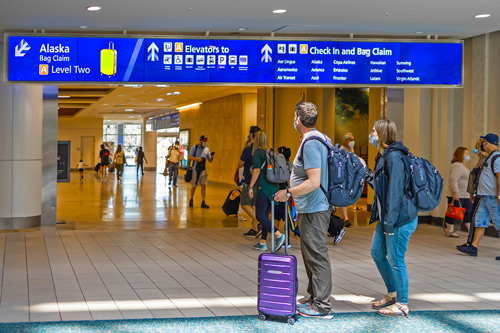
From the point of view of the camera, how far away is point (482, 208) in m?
8.31

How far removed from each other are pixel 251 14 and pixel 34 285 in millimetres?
4531

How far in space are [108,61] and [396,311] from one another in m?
5.71

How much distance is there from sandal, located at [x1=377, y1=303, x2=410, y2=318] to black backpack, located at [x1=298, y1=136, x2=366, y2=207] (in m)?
0.91

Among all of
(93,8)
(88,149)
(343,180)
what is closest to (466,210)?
(343,180)

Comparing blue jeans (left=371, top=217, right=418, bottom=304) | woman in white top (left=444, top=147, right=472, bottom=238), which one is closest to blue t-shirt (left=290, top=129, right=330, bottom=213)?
blue jeans (left=371, top=217, right=418, bottom=304)

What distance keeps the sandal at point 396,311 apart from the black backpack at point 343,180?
2.99 feet

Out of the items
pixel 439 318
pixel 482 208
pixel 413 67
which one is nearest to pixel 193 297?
pixel 439 318

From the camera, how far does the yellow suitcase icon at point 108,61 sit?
9.27 metres

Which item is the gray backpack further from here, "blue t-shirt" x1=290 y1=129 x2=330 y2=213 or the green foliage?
the green foliage

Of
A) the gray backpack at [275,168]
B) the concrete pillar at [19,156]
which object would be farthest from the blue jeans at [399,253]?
the concrete pillar at [19,156]

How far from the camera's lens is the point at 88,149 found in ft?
143

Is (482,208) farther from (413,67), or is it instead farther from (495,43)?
(495,43)

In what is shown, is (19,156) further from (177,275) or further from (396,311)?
(396,311)

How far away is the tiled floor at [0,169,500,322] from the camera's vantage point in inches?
219
